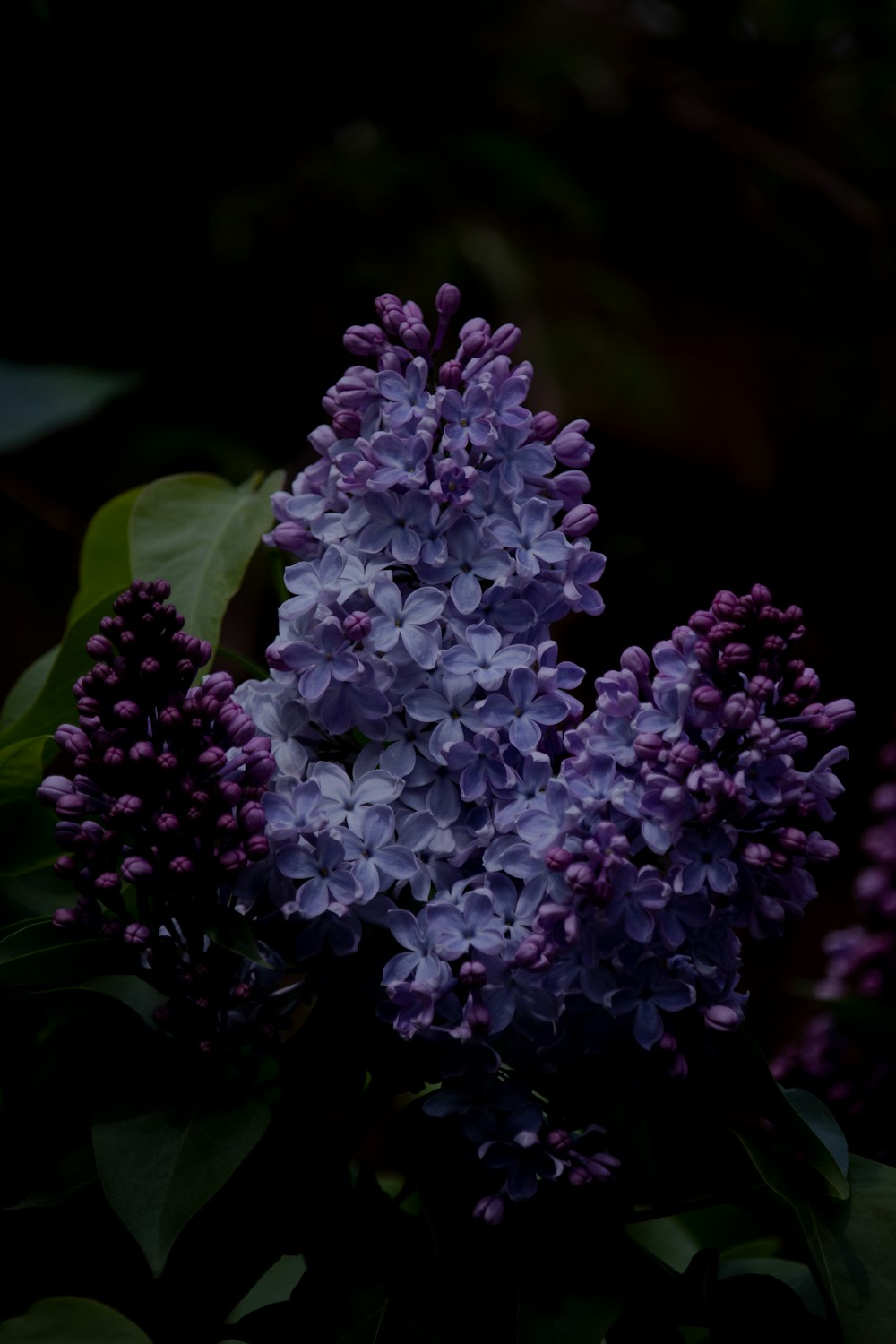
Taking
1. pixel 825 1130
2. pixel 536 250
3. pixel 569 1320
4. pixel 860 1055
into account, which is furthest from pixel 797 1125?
pixel 536 250

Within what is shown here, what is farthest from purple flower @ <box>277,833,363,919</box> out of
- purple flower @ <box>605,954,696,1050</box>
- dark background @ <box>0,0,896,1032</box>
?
dark background @ <box>0,0,896,1032</box>

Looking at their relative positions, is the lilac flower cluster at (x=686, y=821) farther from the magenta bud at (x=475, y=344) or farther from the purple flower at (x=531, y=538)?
the magenta bud at (x=475, y=344)

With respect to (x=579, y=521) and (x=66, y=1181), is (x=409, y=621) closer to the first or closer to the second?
(x=579, y=521)

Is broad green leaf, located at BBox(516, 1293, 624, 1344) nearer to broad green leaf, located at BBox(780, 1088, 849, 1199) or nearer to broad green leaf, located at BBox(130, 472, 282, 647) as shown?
broad green leaf, located at BBox(780, 1088, 849, 1199)

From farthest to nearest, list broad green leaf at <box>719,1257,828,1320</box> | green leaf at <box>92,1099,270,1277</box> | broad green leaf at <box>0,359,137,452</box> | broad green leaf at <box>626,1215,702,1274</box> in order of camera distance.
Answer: broad green leaf at <box>0,359,137,452</box> < broad green leaf at <box>626,1215,702,1274</box> < broad green leaf at <box>719,1257,828,1320</box> < green leaf at <box>92,1099,270,1277</box>

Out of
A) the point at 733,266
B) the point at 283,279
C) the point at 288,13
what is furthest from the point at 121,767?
the point at 733,266

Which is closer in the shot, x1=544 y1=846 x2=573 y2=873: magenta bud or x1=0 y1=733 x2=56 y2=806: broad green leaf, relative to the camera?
x1=544 y1=846 x2=573 y2=873: magenta bud
